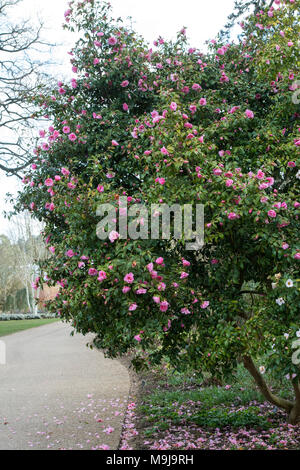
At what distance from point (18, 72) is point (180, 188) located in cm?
1079

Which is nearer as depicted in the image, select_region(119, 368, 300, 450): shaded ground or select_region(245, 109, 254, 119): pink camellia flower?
select_region(245, 109, 254, 119): pink camellia flower

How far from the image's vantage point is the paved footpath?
4348 mm

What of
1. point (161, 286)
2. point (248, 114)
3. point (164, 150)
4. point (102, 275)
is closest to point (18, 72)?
point (248, 114)

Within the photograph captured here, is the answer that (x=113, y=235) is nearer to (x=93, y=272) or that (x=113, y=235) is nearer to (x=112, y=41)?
(x=93, y=272)

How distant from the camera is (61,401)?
19.3ft

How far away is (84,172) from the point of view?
4070mm

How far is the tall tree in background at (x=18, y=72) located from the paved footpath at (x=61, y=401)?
5.81m

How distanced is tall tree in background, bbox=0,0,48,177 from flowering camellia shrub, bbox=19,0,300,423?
8242mm

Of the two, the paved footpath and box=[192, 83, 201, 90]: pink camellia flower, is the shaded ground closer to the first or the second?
the paved footpath

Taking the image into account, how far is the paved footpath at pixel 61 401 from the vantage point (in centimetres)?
435

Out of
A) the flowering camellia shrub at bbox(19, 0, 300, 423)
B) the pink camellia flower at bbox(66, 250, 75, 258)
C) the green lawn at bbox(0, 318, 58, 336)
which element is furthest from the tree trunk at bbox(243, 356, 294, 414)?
the green lawn at bbox(0, 318, 58, 336)

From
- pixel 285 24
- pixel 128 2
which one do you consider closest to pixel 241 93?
pixel 285 24

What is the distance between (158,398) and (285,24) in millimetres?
4703
